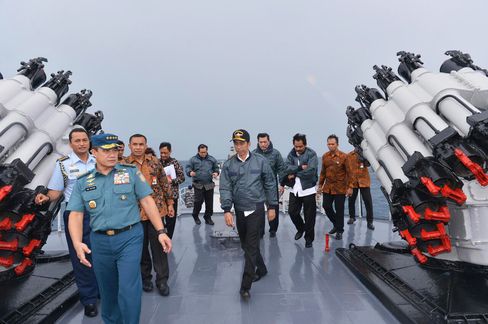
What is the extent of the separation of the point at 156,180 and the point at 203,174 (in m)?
4.10

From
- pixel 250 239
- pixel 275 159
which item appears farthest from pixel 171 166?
pixel 250 239

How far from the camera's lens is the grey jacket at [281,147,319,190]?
21.5 feet

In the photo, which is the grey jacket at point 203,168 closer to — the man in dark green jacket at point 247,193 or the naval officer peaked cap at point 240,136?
the man in dark green jacket at point 247,193

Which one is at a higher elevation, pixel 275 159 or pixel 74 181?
pixel 275 159

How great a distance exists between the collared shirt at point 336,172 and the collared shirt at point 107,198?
15.9 ft

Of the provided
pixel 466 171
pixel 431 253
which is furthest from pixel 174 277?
pixel 466 171

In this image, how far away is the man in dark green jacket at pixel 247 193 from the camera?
4.38 metres

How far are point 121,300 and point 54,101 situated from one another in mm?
3072

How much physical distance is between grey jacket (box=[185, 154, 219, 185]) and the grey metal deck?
2.11 m

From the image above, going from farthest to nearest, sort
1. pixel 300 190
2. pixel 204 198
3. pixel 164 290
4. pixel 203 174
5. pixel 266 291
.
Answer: pixel 204 198
pixel 203 174
pixel 300 190
pixel 266 291
pixel 164 290

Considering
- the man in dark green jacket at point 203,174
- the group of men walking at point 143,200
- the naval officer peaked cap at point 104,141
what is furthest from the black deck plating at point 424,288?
the man in dark green jacket at point 203,174

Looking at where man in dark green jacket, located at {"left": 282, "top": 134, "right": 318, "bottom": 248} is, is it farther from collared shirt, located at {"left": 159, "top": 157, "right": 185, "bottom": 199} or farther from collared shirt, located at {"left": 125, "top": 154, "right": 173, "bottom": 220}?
collared shirt, located at {"left": 125, "top": 154, "right": 173, "bottom": 220}

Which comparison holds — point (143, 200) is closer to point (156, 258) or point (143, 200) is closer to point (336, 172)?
point (156, 258)

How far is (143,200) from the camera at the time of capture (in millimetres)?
3248
